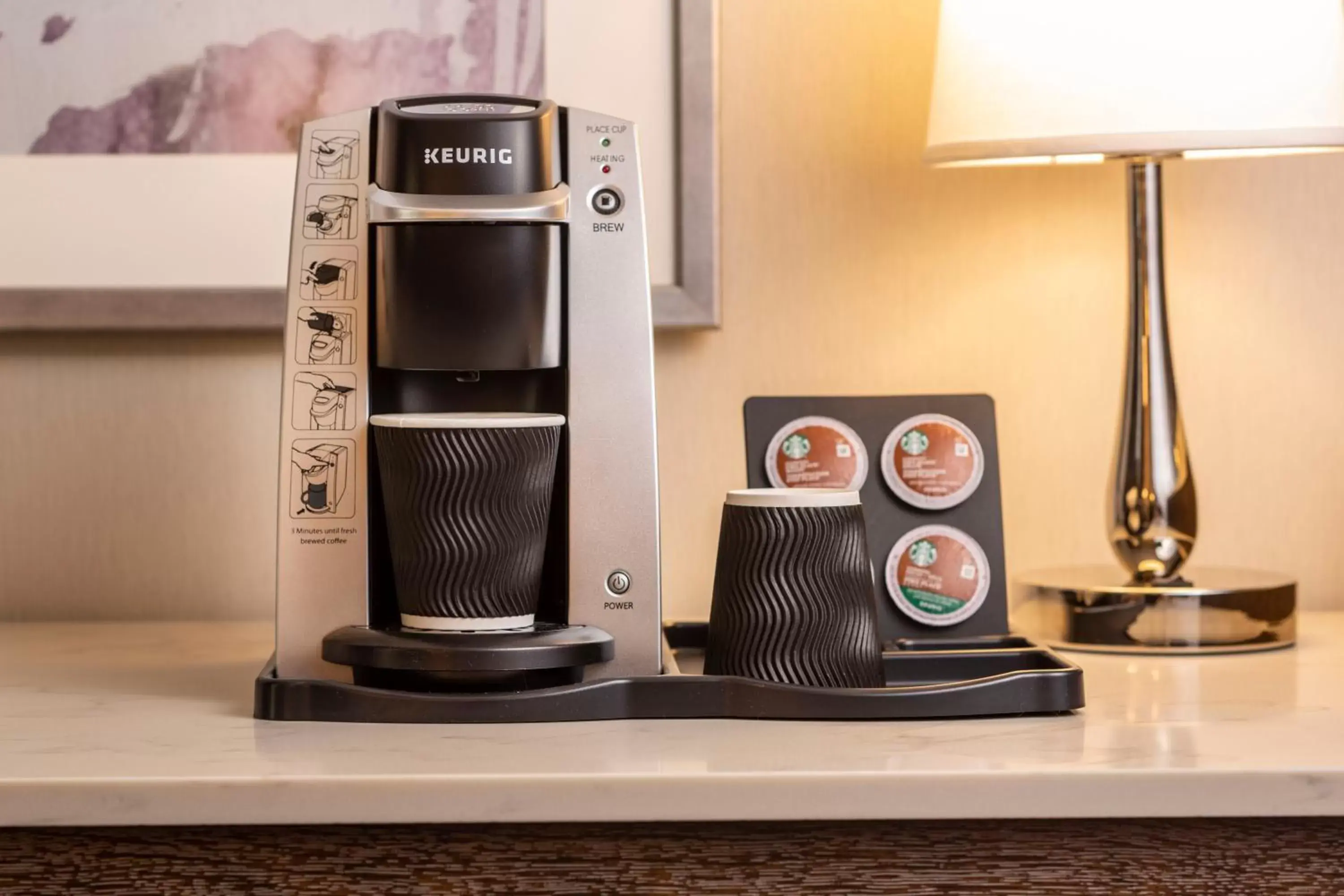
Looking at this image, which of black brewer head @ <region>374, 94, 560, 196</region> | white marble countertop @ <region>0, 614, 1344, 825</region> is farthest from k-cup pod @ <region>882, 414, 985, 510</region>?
black brewer head @ <region>374, 94, 560, 196</region>

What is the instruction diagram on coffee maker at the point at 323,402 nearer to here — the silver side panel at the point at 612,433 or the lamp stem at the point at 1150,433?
the silver side panel at the point at 612,433

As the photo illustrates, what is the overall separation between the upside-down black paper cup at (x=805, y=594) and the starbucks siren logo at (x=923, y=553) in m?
0.20

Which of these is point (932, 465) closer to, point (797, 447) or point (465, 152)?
point (797, 447)

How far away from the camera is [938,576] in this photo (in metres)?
1.03

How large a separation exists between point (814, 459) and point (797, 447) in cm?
2

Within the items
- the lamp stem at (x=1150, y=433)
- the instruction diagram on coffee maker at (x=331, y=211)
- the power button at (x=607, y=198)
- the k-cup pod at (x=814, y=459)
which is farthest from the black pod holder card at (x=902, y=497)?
the instruction diagram on coffee maker at (x=331, y=211)

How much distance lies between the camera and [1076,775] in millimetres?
671

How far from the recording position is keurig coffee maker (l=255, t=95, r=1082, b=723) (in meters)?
0.80

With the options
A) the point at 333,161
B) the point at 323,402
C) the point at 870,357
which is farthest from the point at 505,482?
the point at 870,357

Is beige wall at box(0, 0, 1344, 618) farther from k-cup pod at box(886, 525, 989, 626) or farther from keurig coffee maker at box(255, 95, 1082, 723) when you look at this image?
keurig coffee maker at box(255, 95, 1082, 723)

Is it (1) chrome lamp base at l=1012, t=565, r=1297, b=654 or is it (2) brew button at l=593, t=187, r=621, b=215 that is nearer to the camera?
(2) brew button at l=593, t=187, r=621, b=215

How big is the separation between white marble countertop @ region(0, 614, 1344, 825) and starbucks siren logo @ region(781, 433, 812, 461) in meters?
0.29

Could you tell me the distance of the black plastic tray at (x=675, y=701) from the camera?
79cm

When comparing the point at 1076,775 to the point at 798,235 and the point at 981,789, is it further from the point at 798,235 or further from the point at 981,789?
the point at 798,235
